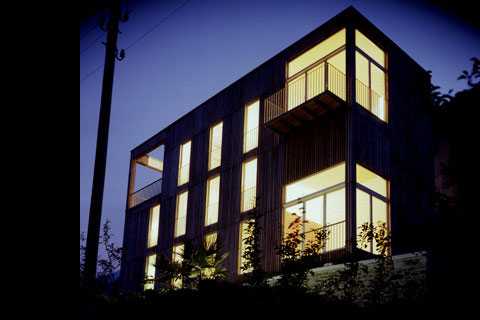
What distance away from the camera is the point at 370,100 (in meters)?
17.6

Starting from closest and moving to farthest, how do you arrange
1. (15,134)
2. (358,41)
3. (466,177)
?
(15,134)
(466,177)
(358,41)

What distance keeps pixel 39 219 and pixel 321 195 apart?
1482cm

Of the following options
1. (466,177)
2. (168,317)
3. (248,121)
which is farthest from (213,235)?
(466,177)

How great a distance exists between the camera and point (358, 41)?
17.8m

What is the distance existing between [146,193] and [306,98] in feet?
39.6

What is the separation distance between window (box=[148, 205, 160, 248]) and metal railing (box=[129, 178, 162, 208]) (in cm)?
87

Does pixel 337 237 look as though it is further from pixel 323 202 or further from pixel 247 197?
pixel 247 197

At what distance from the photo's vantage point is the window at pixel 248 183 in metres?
19.5

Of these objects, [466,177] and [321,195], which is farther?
[321,195]

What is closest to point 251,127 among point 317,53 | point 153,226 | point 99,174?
point 317,53

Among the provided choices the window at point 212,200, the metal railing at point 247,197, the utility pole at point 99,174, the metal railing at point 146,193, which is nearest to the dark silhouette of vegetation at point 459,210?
the utility pole at point 99,174

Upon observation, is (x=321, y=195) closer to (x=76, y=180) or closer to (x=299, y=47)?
(x=299, y=47)

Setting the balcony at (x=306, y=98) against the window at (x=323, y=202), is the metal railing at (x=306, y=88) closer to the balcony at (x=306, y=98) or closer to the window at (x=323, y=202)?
the balcony at (x=306, y=98)

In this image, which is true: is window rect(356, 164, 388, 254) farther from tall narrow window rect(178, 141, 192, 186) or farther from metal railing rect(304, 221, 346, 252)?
tall narrow window rect(178, 141, 192, 186)
